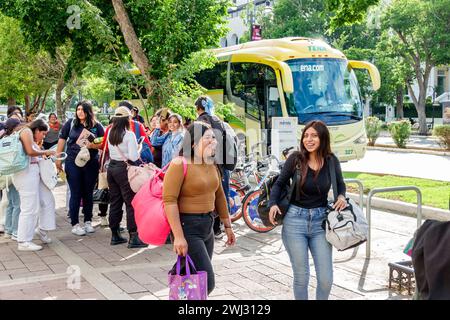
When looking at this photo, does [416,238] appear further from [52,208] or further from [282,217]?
[52,208]

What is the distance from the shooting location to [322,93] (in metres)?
15.4

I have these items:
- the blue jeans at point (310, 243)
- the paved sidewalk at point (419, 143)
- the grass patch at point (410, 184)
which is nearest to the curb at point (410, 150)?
the paved sidewalk at point (419, 143)

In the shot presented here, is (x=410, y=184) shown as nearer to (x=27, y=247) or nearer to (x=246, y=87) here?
(x=246, y=87)

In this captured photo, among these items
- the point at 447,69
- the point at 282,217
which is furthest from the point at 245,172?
the point at 447,69

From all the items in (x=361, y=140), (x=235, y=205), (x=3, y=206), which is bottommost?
(x=235, y=205)

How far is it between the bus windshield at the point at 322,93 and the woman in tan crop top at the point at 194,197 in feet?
36.4

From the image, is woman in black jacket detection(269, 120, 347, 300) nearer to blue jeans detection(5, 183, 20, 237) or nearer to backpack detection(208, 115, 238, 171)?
backpack detection(208, 115, 238, 171)

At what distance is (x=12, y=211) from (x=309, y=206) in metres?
5.26

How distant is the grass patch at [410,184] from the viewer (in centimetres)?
1016

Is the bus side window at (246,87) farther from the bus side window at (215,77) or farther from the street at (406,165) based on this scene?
the street at (406,165)

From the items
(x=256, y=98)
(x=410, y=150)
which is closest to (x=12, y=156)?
(x=256, y=98)

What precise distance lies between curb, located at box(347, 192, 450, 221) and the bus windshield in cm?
446

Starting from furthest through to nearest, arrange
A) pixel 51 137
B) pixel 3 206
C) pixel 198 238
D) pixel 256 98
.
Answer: pixel 256 98 < pixel 51 137 < pixel 3 206 < pixel 198 238

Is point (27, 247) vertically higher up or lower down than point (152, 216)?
lower down
